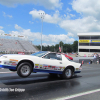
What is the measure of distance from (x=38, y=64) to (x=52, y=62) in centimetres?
92

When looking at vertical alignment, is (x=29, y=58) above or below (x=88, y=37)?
below

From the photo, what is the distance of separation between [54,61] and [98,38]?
66.6 metres

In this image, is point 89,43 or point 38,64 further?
point 89,43

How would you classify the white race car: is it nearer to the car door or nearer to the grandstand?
the car door

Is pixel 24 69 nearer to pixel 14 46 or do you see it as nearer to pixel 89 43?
pixel 14 46

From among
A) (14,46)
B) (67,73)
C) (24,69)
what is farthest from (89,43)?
(24,69)

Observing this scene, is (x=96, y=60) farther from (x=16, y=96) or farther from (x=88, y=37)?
(x=88, y=37)

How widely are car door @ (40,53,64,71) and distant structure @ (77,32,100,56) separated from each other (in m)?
62.4

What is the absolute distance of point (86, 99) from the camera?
4504mm

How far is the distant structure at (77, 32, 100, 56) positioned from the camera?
2675 inches

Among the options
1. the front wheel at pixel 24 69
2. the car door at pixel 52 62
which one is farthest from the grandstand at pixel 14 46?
the front wheel at pixel 24 69

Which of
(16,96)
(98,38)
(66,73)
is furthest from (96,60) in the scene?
(98,38)

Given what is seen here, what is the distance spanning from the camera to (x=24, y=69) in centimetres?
627

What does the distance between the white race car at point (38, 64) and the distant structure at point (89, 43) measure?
62085 mm
